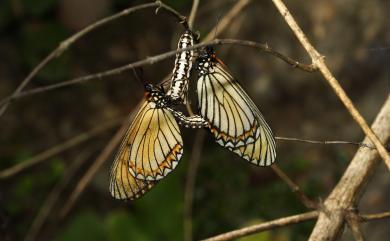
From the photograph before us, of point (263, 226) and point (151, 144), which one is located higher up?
point (151, 144)

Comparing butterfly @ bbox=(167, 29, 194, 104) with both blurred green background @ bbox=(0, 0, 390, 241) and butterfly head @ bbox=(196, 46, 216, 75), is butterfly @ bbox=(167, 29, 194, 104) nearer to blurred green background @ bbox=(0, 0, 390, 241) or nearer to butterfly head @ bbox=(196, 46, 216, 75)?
butterfly head @ bbox=(196, 46, 216, 75)

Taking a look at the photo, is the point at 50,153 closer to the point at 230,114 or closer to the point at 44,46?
the point at 230,114

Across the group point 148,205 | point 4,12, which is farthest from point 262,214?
point 4,12

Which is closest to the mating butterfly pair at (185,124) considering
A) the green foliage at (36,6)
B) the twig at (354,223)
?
the twig at (354,223)

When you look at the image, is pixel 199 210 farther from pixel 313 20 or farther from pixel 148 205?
pixel 313 20

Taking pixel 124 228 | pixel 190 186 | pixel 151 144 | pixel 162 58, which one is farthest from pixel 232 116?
pixel 124 228

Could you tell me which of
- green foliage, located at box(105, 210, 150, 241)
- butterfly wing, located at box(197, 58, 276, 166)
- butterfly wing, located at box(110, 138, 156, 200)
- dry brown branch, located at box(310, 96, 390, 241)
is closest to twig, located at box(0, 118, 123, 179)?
green foliage, located at box(105, 210, 150, 241)
